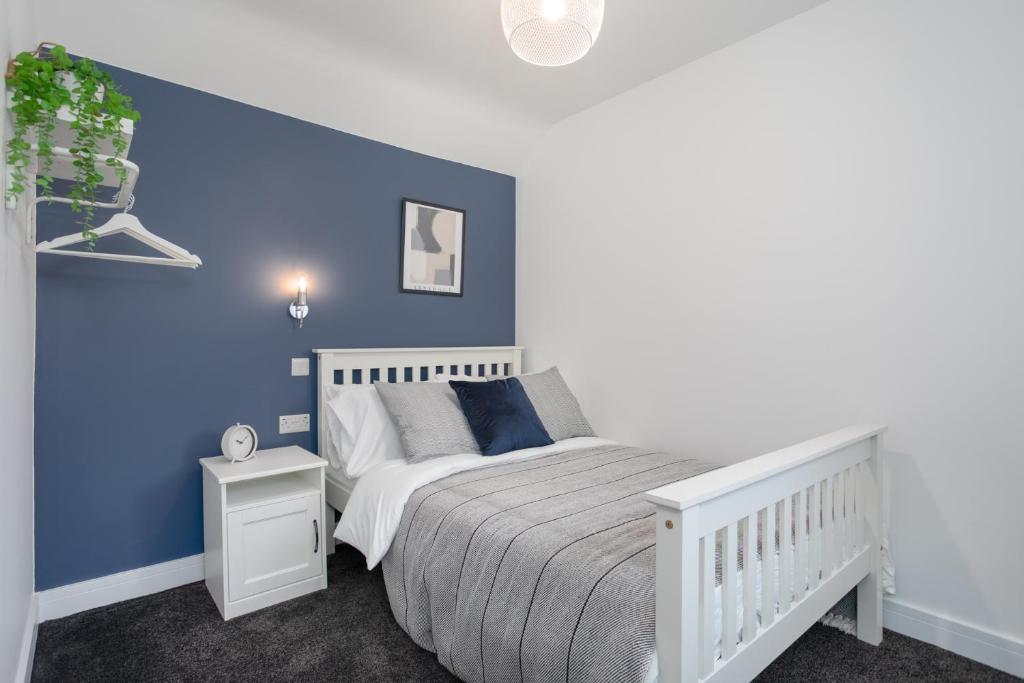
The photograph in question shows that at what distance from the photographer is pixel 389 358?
3148mm

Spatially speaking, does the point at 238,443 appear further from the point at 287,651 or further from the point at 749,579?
the point at 749,579

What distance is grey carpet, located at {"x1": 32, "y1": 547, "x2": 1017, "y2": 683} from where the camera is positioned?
1.87 meters

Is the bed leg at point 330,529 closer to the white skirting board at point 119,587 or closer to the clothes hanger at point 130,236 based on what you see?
the white skirting board at point 119,587

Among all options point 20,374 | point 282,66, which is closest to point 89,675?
point 20,374

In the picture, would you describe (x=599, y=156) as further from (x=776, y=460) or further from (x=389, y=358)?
(x=776, y=460)

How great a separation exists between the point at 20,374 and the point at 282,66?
1722 millimetres

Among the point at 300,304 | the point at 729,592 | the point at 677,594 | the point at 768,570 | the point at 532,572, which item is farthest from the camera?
the point at 300,304

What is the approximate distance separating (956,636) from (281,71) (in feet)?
12.0

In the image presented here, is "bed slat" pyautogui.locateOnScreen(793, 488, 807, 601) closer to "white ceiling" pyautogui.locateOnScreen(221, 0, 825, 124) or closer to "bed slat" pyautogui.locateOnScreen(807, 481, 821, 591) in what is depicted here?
"bed slat" pyautogui.locateOnScreen(807, 481, 821, 591)

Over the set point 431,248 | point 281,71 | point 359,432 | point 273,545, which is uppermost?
point 281,71

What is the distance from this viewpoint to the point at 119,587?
7.77 ft

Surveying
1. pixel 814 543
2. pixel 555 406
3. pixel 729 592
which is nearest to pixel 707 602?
pixel 729 592

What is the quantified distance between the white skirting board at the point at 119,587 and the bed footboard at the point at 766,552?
226 centimetres

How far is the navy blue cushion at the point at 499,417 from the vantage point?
2650 mm
